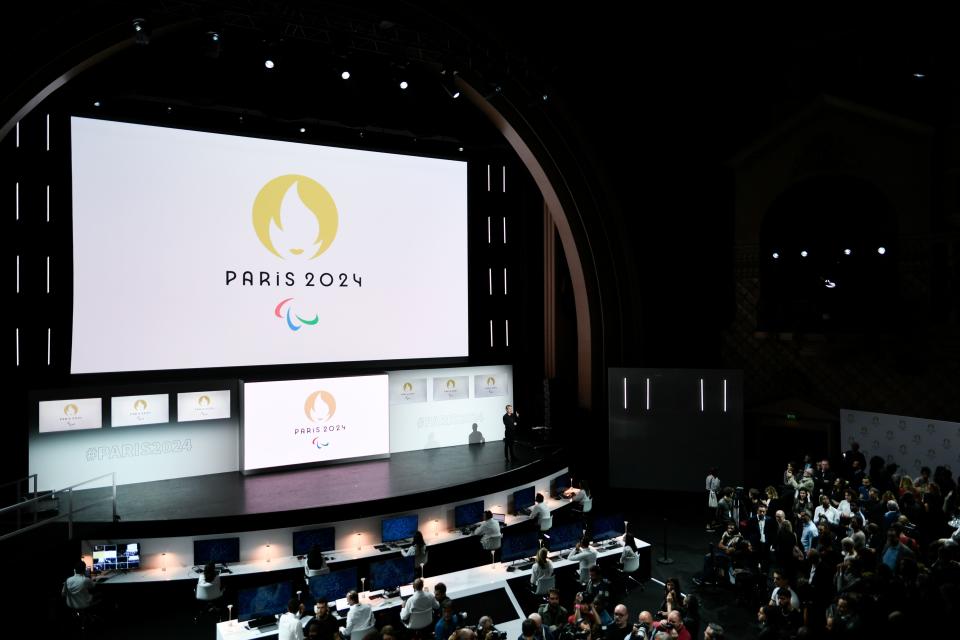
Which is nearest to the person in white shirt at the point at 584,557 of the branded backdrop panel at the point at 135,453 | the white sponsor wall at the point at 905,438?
the branded backdrop panel at the point at 135,453

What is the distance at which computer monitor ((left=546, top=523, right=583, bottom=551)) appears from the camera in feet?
31.6

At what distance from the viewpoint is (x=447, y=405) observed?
15.1 meters

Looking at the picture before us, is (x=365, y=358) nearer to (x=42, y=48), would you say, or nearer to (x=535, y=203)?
(x=535, y=203)

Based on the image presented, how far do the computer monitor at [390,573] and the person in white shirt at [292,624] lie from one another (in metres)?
1.40

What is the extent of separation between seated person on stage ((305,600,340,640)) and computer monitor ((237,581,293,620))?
935mm

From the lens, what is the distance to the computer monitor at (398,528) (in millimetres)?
10539

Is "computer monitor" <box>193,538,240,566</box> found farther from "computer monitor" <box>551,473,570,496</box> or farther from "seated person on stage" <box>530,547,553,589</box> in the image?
"computer monitor" <box>551,473,570,496</box>

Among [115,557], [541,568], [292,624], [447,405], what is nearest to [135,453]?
[115,557]

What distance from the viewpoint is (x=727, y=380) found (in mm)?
13742

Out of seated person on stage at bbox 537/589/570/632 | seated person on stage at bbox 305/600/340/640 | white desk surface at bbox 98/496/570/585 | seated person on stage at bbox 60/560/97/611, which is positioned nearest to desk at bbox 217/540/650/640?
seated person on stage at bbox 537/589/570/632

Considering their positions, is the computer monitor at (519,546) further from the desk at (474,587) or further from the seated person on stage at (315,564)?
the seated person on stage at (315,564)

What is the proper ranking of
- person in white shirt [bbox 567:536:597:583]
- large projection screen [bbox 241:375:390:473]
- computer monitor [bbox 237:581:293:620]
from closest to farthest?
computer monitor [bbox 237:581:293:620], person in white shirt [bbox 567:536:597:583], large projection screen [bbox 241:375:390:473]

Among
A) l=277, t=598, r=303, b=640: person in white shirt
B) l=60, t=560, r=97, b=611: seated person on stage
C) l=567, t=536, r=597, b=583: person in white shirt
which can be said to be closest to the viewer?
l=277, t=598, r=303, b=640: person in white shirt

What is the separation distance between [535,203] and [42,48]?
418 inches
